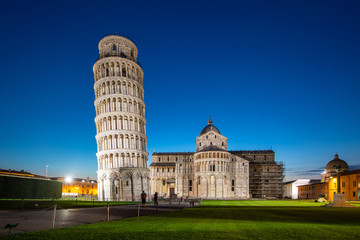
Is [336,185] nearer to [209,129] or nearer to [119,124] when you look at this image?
[209,129]

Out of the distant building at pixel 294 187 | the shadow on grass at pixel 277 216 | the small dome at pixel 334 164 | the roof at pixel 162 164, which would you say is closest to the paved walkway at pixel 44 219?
the shadow on grass at pixel 277 216

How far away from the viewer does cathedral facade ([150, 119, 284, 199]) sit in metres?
78.2

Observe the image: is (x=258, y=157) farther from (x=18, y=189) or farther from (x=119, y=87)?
(x=18, y=189)

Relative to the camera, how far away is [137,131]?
56.3 m

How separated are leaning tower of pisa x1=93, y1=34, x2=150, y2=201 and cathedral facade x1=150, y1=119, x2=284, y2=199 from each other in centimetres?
2729

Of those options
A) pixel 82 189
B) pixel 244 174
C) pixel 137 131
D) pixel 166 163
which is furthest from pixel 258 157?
pixel 82 189

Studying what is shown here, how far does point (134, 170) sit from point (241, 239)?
148 ft

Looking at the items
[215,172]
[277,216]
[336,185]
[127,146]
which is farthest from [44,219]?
[336,185]

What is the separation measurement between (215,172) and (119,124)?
35.6 m

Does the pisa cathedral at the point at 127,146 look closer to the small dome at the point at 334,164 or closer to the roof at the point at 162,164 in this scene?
the roof at the point at 162,164

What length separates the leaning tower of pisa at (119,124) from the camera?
52.0m

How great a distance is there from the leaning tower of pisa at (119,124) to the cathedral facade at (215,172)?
27292 millimetres

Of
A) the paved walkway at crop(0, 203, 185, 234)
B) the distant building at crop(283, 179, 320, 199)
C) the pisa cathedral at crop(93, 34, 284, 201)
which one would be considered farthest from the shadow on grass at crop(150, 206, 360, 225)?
the distant building at crop(283, 179, 320, 199)

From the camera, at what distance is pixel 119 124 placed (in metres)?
55.0
